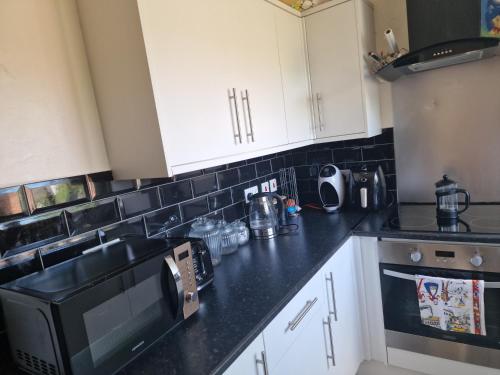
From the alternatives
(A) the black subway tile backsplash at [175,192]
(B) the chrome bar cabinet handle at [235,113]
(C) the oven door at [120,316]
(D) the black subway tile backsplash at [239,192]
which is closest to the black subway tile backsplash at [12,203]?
(C) the oven door at [120,316]

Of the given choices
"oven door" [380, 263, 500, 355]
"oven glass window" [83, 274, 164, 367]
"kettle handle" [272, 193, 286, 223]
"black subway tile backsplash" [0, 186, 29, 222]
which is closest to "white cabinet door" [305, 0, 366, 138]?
"kettle handle" [272, 193, 286, 223]

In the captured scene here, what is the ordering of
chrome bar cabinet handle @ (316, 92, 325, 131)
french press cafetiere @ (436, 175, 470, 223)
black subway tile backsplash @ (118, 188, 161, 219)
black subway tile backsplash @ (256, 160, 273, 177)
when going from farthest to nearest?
black subway tile backsplash @ (256, 160, 273, 177) → chrome bar cabinet handle @ (316, 92, 325, 131) → french press cafetiere @ (436, 175, 470, 223) → black subway tile backsplash @ (118, 188, 161, 219)

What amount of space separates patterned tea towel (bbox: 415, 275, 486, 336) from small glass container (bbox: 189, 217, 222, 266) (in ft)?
3.07

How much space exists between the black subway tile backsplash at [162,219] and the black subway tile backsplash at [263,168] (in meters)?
0.73

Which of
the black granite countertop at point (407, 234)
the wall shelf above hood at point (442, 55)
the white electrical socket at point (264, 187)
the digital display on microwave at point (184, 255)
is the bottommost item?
the black granite countertop at point (407, 234)

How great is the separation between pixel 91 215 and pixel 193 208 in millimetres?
514

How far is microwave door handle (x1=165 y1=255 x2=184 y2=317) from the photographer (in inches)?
37.8

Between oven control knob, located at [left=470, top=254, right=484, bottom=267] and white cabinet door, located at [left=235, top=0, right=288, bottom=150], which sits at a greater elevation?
white cabinet door, located at [left=235, top=0, right=288, bottom=150]

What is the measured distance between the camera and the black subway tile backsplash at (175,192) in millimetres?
1461

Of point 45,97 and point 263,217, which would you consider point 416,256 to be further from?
point 45,97

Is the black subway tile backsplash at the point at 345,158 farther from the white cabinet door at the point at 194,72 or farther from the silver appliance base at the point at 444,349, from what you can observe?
the white cabinet door at the point at 194,72

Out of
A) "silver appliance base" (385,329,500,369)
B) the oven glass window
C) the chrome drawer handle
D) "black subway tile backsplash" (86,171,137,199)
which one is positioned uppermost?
"black subway tile backsplash" (86,171,137,199)

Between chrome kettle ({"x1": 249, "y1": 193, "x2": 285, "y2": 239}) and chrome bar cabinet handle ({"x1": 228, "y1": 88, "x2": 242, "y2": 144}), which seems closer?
chrome bar cabinet handle ({"x1": 228, "y1": 88, "x2": 242, "y2": 144})

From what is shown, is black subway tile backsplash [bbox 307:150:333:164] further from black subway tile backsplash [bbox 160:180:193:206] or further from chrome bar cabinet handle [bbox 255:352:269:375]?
chrome bar cabinet handle [bbox 255:352:269:375]
